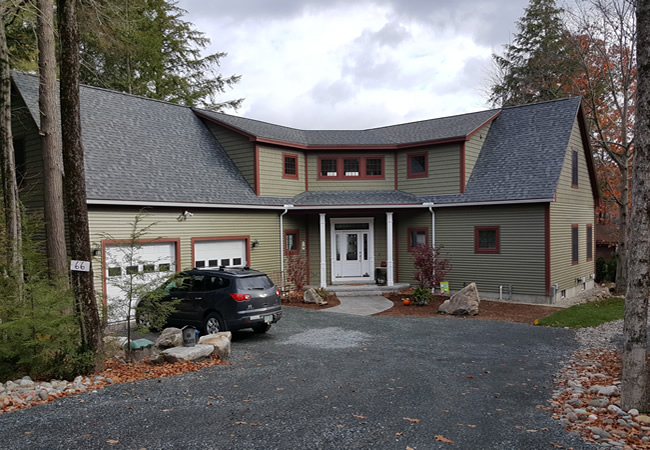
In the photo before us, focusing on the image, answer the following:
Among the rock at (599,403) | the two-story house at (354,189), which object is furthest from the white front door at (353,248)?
the rock at (599,403)

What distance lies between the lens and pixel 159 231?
45.3 ft

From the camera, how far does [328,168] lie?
20.1 meters

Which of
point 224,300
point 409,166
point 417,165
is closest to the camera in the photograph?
point 224,300

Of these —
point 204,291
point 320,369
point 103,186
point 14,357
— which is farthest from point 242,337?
point 103,186

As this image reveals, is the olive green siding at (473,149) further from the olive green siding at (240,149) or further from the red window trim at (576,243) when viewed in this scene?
the olive green siding at (240,149)

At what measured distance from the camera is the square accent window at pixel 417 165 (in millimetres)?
19172

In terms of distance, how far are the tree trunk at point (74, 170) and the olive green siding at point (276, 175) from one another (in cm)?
1047

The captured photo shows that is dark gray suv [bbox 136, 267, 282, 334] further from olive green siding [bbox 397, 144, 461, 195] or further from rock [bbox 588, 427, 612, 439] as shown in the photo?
olive green siding [bbox 397, 144, 461, 195]

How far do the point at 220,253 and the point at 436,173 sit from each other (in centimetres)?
937

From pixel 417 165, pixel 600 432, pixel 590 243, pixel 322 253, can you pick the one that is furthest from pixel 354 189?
pixel 600 432

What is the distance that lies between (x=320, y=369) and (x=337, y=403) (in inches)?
70.9

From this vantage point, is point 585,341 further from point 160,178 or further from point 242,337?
point 160,178

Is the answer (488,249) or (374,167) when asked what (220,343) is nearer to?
(488,249)

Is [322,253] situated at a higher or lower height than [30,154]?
lower
